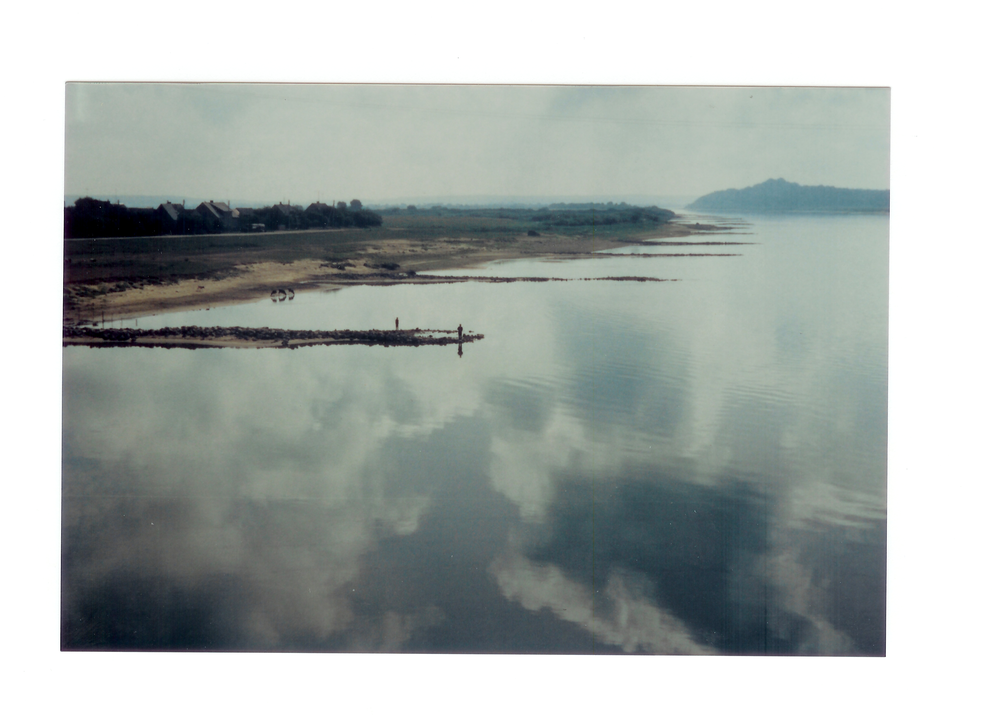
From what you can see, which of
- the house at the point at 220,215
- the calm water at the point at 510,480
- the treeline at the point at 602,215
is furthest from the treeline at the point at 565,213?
the house at the point at 220,215

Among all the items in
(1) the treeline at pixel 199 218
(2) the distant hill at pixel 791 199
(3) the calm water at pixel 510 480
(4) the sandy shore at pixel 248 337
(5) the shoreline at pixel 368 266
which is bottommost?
(3) the calm water at pixel 510 480

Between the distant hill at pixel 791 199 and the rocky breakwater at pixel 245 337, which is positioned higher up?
the distant hill at pixel 791 199

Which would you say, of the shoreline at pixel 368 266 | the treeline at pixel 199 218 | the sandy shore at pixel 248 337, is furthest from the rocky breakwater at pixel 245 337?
the treeline at pixel 199 218

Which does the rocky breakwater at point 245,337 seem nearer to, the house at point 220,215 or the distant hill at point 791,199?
the house at point 220,215

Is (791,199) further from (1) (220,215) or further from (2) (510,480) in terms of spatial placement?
(1) (220,215)

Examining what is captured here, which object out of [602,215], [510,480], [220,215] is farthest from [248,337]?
[602,215]

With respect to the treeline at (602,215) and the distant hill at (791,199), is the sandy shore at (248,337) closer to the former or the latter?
the treeline at (602,215)

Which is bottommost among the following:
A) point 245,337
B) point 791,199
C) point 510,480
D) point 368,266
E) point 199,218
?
point 510,480
